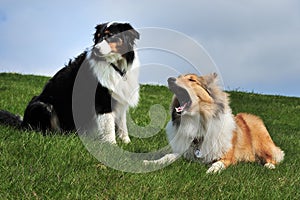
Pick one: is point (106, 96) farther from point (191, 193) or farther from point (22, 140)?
point (191, 193)

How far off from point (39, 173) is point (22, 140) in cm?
128

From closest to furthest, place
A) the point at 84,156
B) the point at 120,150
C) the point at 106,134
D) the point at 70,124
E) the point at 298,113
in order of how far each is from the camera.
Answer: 1. the point at 84,156
2. the point at 120,150
3. the point at 106,134
4. the point at 70,124
5. the point at 298,113

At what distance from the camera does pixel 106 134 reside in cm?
701

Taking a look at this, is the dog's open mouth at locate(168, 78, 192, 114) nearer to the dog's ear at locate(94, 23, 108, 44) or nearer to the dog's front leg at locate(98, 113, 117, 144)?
the dog's front leg at locate(98, 113, 117, 144)

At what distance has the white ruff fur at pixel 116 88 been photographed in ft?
23.1

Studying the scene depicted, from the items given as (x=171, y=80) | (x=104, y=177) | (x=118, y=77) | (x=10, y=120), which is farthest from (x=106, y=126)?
(x=104, y=177)

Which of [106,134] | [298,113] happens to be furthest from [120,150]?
[298,113]

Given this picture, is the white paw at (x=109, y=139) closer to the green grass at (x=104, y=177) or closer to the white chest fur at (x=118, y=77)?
the green grass at (x=104, y=177)

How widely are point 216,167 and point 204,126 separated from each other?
67 centimetres

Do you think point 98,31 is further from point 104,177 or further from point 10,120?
point 104,177

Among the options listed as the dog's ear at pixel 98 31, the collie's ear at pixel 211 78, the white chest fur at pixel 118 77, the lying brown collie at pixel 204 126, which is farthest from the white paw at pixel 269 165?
the dog's ear at pixel 98 31

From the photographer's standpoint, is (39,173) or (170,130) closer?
(39,173)

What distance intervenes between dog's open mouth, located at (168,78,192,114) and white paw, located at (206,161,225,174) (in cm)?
86

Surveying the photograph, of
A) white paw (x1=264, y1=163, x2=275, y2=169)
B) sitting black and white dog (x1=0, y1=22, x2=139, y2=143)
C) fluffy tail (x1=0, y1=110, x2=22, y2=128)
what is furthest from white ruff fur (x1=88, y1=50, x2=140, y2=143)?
white paw (x1=264, y1=163, x2=275, y2=169)
